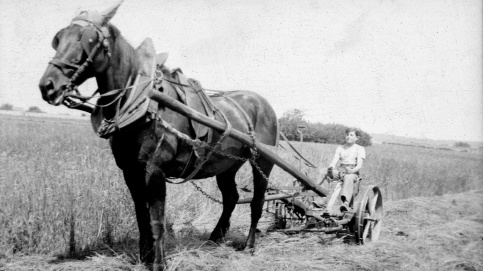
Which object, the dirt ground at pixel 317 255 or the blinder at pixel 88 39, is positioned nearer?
the blinder at pixel 88 39

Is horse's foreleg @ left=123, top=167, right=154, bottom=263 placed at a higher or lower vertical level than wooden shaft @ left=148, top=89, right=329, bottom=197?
lower

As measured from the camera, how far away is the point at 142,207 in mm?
4539

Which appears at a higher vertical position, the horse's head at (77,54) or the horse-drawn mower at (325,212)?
the horse's head at (77,54)

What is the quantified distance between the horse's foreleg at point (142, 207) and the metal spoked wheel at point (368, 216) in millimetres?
3174

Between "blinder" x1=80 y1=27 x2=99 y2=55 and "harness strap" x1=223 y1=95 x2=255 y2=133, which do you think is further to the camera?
"harness strap" x1=223 y1=95 x2=255 y2=133

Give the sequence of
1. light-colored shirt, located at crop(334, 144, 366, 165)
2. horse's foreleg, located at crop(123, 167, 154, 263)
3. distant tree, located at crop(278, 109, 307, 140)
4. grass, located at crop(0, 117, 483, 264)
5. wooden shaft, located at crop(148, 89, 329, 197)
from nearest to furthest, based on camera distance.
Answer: wooden shaft, located at crop(148, 89, 329, 197)
horse's foreleg, located at crop(123, 167, 154, 263)
grass, located at crop(0, 117, 483, 264)
light-colored shirt, located at crop(334, 144, 366, 165)
distant tree, located at crop(278, 109, 307, 140)

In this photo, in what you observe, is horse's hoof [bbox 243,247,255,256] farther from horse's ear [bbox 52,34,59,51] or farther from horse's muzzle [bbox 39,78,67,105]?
horse's ear [bbox 52,34,59,51]

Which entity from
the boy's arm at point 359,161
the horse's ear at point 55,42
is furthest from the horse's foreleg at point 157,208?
the boy's arm at point 359,161

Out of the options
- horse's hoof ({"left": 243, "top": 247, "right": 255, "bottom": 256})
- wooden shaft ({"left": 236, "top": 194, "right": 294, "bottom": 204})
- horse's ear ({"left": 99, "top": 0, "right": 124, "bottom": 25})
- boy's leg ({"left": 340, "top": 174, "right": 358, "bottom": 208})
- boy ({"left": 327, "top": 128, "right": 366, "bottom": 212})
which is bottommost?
horse's hoof ({"left": 243, "top": 247, "right": 255, "bottom": 256})

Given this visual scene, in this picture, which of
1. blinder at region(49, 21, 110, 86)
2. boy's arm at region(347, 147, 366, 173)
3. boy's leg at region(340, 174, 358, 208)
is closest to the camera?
blinder at region(49, 21, 110, 86)

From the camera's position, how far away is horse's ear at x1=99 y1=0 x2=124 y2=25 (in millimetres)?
3766

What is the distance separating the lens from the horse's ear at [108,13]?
12.4ft

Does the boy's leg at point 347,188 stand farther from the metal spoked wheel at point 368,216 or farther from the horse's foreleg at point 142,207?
the horse's foreleg at point 142,207

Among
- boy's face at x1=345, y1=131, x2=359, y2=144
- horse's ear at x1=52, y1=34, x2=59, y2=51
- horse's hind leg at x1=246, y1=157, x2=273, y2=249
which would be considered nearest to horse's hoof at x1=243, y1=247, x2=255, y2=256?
horse's hind leg at x1=246, y1=157, x2=273, y2=249
